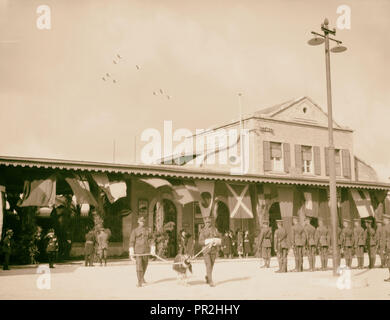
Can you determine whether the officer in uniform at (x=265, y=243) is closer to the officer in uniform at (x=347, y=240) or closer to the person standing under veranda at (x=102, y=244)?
the officer in uniform at (x=347, y=240)

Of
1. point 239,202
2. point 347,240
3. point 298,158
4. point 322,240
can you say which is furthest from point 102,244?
point 298,158

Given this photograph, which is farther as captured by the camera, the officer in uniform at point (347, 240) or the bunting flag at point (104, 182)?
the bunting flag at point (104, 182)

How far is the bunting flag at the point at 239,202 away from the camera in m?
19.5

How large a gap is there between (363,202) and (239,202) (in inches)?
304

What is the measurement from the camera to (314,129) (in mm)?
28469

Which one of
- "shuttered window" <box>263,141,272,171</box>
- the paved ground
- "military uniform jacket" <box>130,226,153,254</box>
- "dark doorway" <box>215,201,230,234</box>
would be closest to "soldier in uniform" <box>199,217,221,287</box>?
the paved ground

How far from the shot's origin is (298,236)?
49.3 ft

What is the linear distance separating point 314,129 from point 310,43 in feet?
56.2

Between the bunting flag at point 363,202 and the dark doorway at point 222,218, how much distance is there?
6.72 m

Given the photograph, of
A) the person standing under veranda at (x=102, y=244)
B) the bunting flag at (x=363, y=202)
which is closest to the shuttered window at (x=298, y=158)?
the bunting flag at (x=363, y=202)

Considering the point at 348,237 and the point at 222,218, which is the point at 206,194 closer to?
the point at 222,218

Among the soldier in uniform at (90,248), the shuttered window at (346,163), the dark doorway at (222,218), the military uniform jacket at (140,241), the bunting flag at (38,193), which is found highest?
the shuttered window at (346,163)
